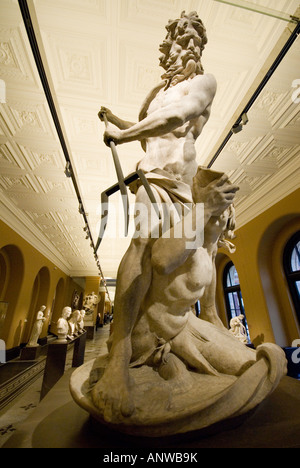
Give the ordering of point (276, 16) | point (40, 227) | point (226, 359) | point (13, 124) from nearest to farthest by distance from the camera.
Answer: point (226, 359) < point (276, 16) < point (13, 124) < point (40, 227)

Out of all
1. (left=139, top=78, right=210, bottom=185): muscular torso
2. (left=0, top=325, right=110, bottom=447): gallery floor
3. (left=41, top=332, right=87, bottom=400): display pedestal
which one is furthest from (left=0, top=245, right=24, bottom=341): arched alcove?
(left=139, top=78, right=210, bottom=185): muscular torso

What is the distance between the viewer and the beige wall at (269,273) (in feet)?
18.8

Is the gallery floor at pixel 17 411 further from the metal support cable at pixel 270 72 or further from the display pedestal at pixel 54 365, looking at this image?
the metal support cable at pixel 270 72

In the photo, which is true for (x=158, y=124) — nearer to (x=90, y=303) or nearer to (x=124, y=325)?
(x=124, y=325)

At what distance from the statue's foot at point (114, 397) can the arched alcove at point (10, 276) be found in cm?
848

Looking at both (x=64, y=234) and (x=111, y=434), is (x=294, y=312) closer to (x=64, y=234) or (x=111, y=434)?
(x=111, y=434)

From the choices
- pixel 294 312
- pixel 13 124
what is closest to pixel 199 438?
pixel 13 124

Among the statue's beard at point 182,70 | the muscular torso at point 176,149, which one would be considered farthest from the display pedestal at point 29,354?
the statue's beard at point 182,70

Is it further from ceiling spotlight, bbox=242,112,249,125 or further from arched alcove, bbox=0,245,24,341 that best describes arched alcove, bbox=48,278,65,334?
ceiling spotlight, bbox=242,112,249,125

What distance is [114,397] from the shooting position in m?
0.84

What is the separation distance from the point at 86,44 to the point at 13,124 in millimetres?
2338

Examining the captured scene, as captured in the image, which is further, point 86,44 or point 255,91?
point 255,91

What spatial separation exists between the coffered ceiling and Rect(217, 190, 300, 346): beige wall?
569 mm
